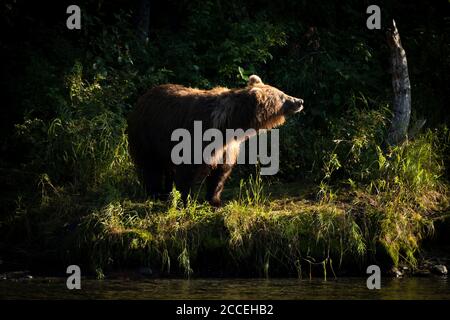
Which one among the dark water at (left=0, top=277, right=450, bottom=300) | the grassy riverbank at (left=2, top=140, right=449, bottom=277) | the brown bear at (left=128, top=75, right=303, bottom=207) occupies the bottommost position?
the dark water at (left=0, top=277, right=450, bottom=300)

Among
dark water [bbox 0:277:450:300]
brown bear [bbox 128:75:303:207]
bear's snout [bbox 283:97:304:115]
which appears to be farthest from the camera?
bear's snout [bbox 283:97:304:115]

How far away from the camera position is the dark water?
8391mm

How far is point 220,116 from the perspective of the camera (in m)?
10.5

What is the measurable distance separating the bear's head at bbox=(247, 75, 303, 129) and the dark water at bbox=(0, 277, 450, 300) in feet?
7.48

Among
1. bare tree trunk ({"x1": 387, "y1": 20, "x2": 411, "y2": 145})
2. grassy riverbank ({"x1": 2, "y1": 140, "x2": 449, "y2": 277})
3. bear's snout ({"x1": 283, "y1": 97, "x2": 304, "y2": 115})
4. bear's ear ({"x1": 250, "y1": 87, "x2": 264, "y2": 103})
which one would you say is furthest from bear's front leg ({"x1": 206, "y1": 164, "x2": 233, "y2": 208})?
bare tree trunk ({"x1": 387, "y1": 20, "x2": 411, "y2": 145})

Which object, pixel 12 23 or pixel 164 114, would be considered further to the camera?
pixel 12 23

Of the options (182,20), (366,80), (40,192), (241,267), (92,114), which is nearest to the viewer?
(241,267)

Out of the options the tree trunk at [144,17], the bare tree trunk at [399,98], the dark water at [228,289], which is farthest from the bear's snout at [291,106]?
the tree trunk at [144,17]

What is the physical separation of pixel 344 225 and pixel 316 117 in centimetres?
366

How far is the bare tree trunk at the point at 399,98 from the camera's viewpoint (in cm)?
1172

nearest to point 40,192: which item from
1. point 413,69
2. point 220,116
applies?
point 220,116

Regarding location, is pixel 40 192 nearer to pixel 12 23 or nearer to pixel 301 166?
pixel 12 23

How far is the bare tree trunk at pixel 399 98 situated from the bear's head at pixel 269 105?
158cm

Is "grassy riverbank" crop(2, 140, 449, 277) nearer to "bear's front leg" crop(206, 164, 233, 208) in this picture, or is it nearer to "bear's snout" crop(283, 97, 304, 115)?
"bear's front leg" crop(206, 164, 233, 208)
